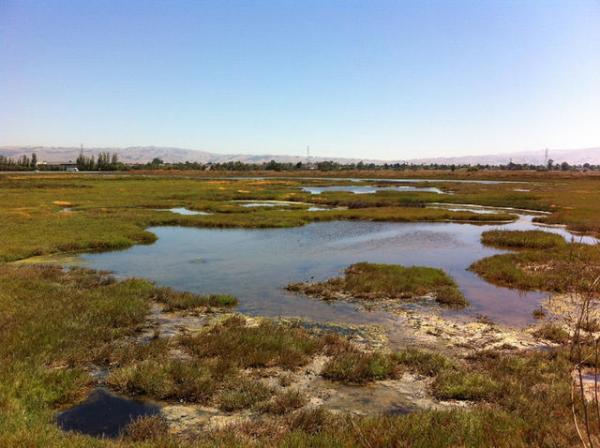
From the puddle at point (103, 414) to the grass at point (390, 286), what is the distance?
9646 mm

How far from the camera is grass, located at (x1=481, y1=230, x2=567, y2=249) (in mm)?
27656

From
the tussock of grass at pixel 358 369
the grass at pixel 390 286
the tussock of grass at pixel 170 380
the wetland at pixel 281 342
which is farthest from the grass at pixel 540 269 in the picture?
the tussock of grass at pixel 170 380

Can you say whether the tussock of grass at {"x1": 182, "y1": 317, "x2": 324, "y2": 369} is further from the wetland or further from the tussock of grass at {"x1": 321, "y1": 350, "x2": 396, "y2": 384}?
the tussock of grass at {"x1": 321, "y1": 350, "x2": 396, "y2": 384}

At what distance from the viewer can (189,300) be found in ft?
51.3

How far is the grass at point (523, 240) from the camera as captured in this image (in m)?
27.7

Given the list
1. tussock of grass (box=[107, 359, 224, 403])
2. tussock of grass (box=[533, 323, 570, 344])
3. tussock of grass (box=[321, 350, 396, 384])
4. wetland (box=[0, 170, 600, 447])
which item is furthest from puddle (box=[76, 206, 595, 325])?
tussock of grass (box=[107, 359, 224, 403])

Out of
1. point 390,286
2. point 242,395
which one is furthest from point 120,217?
point 242,395

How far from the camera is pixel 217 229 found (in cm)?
3556

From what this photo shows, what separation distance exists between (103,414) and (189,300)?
723 centimetres

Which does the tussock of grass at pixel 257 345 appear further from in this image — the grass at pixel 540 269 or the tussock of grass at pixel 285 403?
the grass at pixel 540 269

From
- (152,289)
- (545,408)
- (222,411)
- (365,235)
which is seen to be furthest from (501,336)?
(365,235)

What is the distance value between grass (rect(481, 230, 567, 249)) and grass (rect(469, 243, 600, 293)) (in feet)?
5.23

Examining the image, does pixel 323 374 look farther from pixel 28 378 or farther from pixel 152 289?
pixel 152 289

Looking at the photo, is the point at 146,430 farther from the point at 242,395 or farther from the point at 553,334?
the point at 553,334
